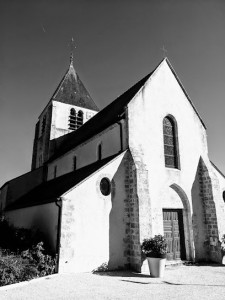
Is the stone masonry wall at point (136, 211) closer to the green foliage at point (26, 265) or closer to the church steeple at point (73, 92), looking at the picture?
the green foliage at point (26, 265)

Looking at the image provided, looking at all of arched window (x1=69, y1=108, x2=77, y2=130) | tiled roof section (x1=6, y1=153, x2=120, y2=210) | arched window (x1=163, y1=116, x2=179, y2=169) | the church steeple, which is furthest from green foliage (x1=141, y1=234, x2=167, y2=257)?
the church steeple

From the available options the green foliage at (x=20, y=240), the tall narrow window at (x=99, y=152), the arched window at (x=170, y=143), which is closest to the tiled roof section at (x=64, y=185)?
the tall narrow window at (x=99, y=152)

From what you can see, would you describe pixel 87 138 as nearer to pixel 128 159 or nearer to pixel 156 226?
pixel 128 159

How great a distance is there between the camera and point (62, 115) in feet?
76.0

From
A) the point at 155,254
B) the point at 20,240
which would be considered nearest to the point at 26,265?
the point at 20,240

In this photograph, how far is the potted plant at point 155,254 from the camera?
8.91m

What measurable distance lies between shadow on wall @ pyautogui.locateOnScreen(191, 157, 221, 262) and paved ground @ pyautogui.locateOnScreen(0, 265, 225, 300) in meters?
2.96

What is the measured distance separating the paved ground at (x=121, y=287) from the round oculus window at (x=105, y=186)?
3.26m

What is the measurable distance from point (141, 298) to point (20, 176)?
1462 centimetres

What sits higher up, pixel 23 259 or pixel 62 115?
pixel 62 115

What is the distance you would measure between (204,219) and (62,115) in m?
16.0

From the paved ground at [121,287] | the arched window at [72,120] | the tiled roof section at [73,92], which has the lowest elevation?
the paved ground at [121,287]

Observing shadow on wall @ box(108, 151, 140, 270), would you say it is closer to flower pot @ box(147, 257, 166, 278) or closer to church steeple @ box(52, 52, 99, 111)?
flower pot @ box(147, 257, 166, 278)

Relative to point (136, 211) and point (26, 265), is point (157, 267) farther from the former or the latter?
point (26, 265)
